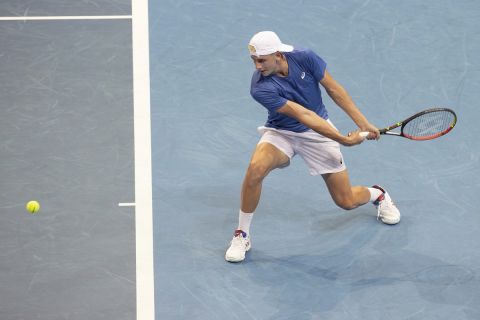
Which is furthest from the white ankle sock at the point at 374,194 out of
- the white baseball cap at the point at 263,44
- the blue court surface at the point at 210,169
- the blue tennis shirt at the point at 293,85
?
the white baseball cap at the point at 263,44

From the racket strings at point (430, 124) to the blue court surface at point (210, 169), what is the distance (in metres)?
0.91

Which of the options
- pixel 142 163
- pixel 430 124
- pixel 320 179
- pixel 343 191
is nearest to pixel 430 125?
pixel 430 124

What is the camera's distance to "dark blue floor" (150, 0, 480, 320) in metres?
7.43

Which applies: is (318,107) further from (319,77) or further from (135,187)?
(135,187)

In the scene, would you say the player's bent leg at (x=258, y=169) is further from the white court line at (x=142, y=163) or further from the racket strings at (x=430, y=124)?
the racket strings at (x=430, y=124)

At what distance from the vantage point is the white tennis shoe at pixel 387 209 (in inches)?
323

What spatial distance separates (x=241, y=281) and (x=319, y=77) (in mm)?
1829

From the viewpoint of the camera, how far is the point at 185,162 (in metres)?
8.95

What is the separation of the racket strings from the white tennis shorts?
2.14 feet

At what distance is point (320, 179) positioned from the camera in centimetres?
884

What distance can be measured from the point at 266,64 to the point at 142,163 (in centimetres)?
214

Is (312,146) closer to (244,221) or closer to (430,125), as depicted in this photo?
(244,221)

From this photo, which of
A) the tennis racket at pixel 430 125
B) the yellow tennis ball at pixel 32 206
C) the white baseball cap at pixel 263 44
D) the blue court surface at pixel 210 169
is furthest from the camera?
the yellow tennis ball at pixel 32 206

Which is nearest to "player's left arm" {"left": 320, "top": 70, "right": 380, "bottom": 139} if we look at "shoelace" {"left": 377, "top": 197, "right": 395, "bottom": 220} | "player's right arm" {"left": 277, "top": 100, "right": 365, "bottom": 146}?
"player's right arm" {"left": 277, "top": 100, "right": 365, "bottom": 146}
